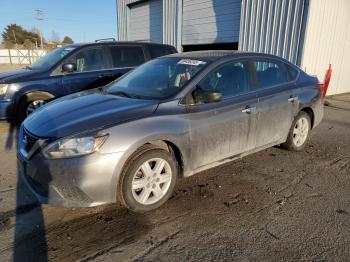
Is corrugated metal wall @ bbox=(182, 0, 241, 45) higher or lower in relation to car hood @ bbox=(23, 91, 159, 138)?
higher

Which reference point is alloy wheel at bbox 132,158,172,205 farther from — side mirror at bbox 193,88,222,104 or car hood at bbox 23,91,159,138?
side mirror at bbox 193,88,222,104

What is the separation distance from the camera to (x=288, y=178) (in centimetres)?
405

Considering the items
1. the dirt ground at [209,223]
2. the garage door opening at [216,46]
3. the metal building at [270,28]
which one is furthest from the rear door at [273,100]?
the garage door opening at [216,46]

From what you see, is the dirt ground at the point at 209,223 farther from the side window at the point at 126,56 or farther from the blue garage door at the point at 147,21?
the blue garage door at the point at 147,21

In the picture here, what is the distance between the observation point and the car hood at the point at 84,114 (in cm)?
288

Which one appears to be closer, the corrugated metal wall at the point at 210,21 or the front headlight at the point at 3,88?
the front headlight at the point at 3,88

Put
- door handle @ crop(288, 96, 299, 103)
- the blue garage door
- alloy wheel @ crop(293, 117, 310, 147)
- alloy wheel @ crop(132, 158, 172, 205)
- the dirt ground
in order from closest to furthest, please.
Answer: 1. the dirt ground
2. alloy wheel @ crop(132, 158, 172, 205)
3. door handle @ crop(288, 96, 299, 103)
4. alloy wheel @ crop(293, 117, 310, 147)
5. the blue garage door

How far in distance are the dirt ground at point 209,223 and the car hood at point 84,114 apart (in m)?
0.88

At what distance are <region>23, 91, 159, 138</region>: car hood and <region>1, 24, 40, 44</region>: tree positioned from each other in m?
78.3

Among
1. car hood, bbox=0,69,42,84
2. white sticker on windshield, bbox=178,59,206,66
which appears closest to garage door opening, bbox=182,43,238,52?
car hood, bbox=0,69,42,84

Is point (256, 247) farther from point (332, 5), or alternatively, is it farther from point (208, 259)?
point (332, 5)

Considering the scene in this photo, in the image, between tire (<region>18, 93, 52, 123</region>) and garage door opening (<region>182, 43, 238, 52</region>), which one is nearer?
tire (<region>18, 93, 52, 123</region>)

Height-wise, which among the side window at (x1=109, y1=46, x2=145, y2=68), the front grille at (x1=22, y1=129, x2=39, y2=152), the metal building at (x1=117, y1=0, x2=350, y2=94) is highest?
the metal building at (x1=117, y1=0, x2=350, y2=94)

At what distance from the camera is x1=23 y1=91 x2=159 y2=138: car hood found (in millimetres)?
2885
